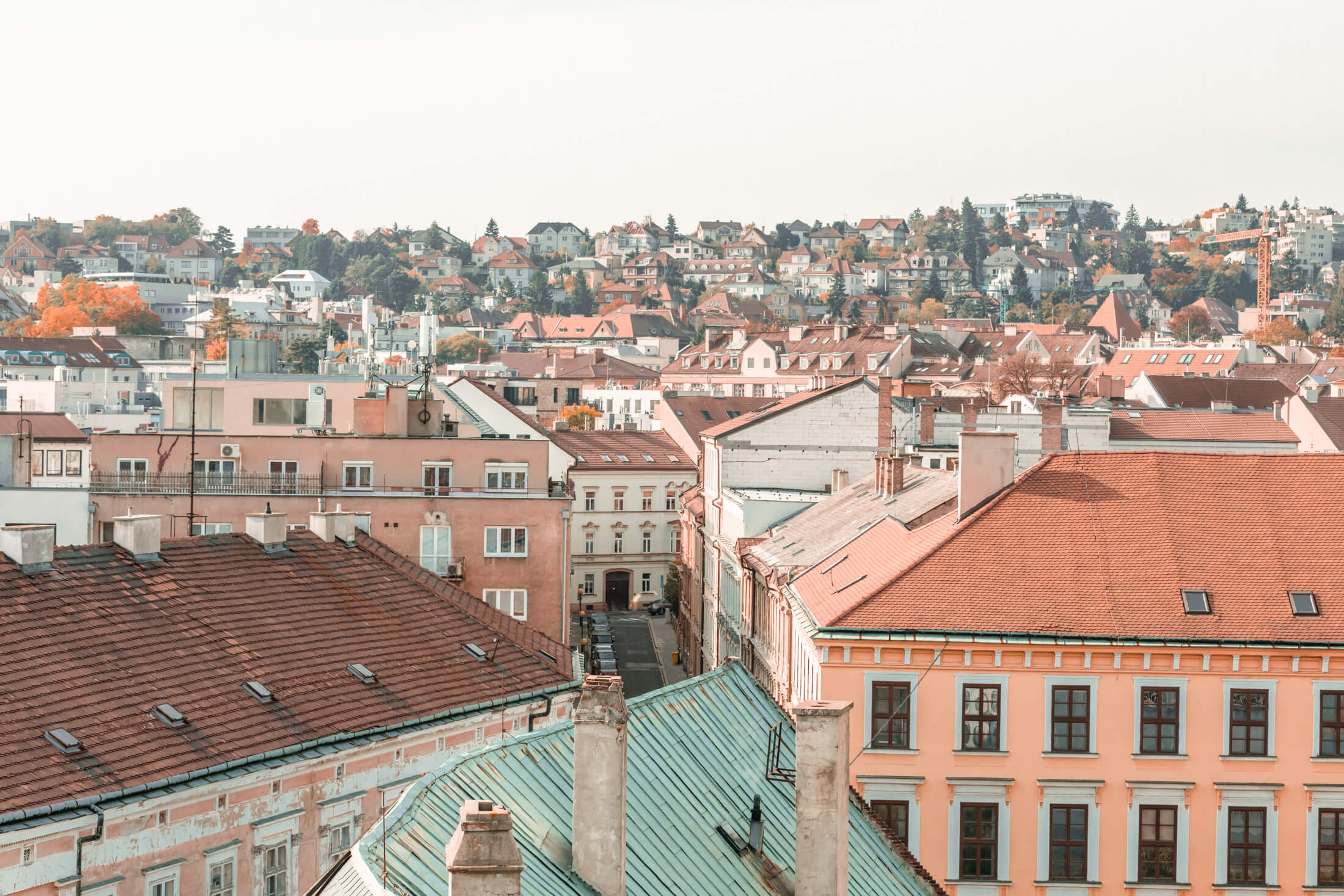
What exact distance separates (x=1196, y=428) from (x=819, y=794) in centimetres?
6026

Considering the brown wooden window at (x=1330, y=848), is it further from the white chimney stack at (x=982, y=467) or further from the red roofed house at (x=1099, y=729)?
the white chimney stack at (x=982, y=467)

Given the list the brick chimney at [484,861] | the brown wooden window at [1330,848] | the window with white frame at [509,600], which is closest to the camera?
the brick chimney at [484,861]

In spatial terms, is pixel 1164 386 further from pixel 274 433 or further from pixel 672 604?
pixel 274 433

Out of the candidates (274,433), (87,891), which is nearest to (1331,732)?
(87,891)

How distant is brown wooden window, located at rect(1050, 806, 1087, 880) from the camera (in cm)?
3019

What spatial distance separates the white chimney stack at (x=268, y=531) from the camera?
1232 inches

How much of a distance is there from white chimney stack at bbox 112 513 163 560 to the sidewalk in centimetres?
3107

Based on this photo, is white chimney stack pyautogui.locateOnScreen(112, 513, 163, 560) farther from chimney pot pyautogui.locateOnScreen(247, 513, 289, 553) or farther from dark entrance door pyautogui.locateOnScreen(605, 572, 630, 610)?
dark entrance door pyautogui.locateOnScreen(605, 572, 630, 610)

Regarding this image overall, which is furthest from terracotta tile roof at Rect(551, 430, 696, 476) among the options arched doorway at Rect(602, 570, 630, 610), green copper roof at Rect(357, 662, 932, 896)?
green copper roof at Rect(357, 662, 932, 896)

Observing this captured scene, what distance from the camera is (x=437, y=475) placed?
41969 millimetres

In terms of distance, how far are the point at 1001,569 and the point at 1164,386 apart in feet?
246

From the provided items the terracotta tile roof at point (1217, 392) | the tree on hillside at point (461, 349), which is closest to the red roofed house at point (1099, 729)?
the terracotta tile roof at point (1217, 392)

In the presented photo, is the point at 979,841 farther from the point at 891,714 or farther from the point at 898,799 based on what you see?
the point at 891,714

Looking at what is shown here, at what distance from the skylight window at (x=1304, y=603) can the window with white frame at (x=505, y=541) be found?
17.7 metres
